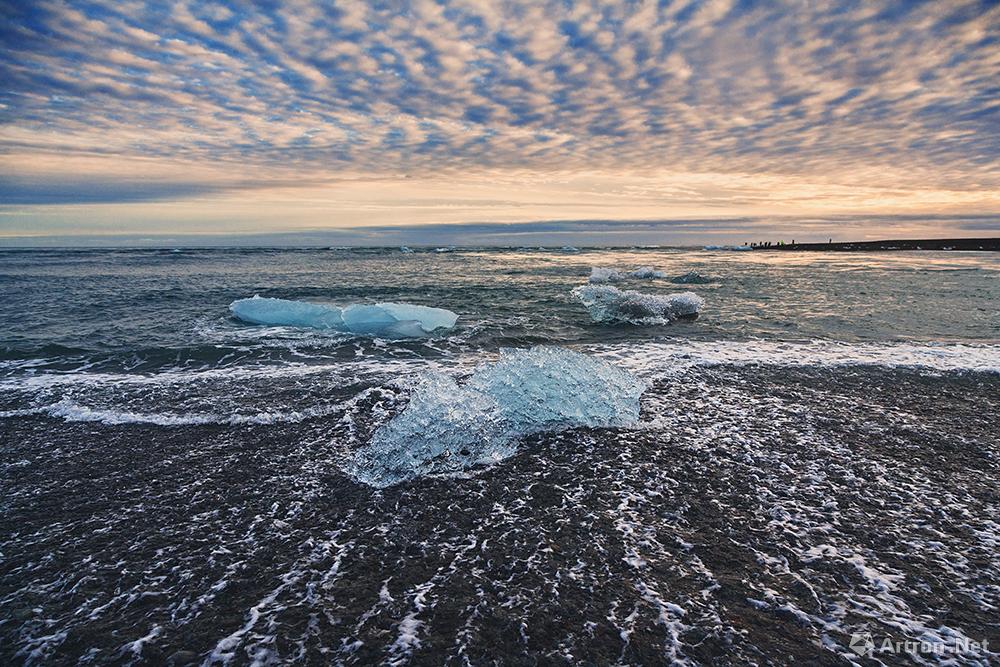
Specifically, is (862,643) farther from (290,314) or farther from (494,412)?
(290,314)

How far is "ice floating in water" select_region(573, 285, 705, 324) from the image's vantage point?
39.6ft

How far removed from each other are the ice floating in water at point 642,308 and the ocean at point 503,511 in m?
3.96

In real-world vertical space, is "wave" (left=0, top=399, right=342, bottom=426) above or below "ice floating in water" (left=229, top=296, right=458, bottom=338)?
below

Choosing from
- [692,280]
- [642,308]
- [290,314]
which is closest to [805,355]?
[642,308]

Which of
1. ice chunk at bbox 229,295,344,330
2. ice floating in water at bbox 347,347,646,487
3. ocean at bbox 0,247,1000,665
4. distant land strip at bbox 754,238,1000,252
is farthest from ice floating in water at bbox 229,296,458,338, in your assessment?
distant land strip at bbox 754,238,1000,252

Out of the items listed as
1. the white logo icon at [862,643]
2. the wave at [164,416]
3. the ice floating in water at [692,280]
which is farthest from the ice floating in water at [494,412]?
the ice floating in water at [692,280]

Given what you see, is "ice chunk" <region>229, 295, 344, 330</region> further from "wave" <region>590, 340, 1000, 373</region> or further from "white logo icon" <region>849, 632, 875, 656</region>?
"white logo icon" <region>849, 632, 875, 656</region>

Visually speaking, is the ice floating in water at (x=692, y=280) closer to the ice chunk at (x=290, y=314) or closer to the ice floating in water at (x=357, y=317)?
the ice floating in water at (x=357, y=317)

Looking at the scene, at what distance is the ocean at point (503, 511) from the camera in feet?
8.23

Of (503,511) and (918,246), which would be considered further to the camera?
(918,246)

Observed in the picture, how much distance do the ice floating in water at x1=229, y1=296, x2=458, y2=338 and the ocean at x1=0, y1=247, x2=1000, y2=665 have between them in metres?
2.39

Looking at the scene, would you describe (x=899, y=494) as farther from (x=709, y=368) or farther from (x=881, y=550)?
(x=709, y=368)

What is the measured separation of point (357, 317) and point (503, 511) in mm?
7732

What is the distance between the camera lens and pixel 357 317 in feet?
34.3
